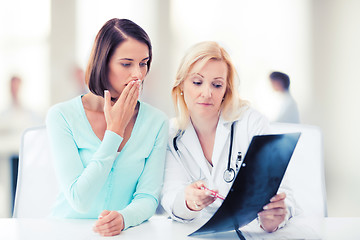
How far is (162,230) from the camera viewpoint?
1179 mm

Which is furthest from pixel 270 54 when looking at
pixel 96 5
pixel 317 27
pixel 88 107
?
pixel 88 107

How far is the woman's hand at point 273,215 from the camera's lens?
1101 millimetres

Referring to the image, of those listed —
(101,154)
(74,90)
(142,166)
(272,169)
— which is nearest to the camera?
(272,169)

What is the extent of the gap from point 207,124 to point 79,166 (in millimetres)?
511

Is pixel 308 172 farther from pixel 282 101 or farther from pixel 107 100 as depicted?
pixel 282 101

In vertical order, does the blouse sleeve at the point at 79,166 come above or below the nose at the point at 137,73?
below

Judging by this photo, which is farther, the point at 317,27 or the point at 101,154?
the point at 317,27

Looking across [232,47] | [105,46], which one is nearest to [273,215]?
[105,46]

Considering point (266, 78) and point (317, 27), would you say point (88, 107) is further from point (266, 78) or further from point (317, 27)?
point (317, 27)

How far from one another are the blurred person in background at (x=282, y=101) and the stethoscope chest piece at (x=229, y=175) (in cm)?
295

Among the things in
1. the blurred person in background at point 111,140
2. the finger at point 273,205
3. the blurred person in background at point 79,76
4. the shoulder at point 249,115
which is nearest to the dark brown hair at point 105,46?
the blurred person in background at point 111,140

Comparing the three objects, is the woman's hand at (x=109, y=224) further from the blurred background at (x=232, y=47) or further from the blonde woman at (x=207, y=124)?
the blurred background at (x=232, y=47)

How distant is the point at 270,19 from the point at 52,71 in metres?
2.90

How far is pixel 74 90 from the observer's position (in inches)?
204
